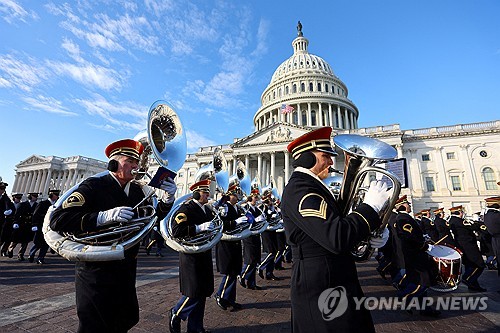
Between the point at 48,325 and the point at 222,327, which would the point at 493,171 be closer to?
the point at 222,327

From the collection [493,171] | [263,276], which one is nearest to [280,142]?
[493,171]

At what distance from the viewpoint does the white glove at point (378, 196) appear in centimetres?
201

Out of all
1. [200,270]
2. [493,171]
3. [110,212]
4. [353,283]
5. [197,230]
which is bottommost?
[200,270]

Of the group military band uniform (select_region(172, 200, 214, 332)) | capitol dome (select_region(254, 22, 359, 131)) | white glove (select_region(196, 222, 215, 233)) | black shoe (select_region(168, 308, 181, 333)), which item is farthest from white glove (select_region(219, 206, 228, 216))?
capitol dome (select_region(254, 22, 359, 131))

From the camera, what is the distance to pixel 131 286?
8.50 feet

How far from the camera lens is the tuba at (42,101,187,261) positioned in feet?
7.39

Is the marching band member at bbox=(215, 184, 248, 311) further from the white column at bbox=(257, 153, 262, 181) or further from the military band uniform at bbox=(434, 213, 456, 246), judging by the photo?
the white column at bbox=(257, 153, 262, 181)

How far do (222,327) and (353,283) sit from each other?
3.12 meters

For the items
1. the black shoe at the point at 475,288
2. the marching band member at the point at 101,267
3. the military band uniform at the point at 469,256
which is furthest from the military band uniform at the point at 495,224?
the marching band member at the point at 101,267

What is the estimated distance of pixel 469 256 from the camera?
7.48m

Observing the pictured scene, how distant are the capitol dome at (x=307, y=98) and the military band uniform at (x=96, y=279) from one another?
52732mm

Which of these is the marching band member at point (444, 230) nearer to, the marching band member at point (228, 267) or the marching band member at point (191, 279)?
the marching band member at point (228, 267)

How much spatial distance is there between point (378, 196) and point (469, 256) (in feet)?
27.0

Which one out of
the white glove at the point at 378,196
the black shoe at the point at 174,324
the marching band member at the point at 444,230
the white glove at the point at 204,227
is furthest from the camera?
the marching band member at the point at 444,230
